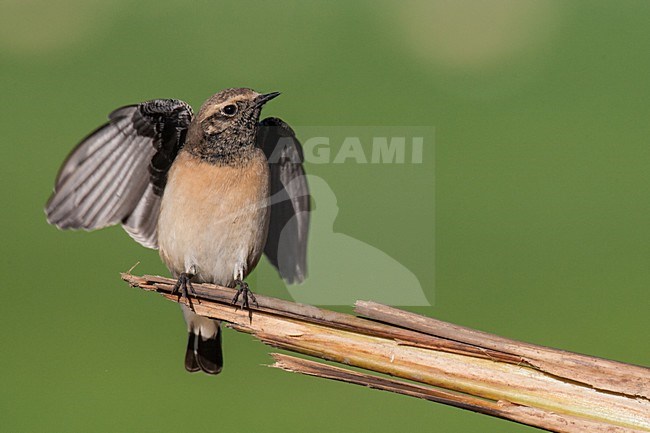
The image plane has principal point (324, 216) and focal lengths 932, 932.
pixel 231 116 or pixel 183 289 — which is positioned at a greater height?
pixel 231 116

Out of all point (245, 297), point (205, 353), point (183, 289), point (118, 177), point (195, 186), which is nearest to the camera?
→ point (245, 297)

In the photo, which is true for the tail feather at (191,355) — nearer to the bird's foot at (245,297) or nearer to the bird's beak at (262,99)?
the bird's foot at (245,297)

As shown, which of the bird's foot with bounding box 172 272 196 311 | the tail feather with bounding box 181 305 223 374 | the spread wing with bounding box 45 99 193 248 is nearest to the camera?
the bird's foot with bounding box 172 272 196 311

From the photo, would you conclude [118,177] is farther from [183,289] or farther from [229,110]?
[183,289]

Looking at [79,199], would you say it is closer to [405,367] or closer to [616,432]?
[405,367]

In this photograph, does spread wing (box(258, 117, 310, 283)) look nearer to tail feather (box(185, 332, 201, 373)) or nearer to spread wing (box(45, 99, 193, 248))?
spread wing (box(45, 99, 193, 248))

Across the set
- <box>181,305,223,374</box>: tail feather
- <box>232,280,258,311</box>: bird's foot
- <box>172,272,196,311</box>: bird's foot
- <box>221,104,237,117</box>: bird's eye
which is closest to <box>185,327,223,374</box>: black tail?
<box>181,305,223,374</box>: tail feather

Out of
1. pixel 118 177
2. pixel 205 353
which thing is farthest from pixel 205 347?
pixel 118 177
